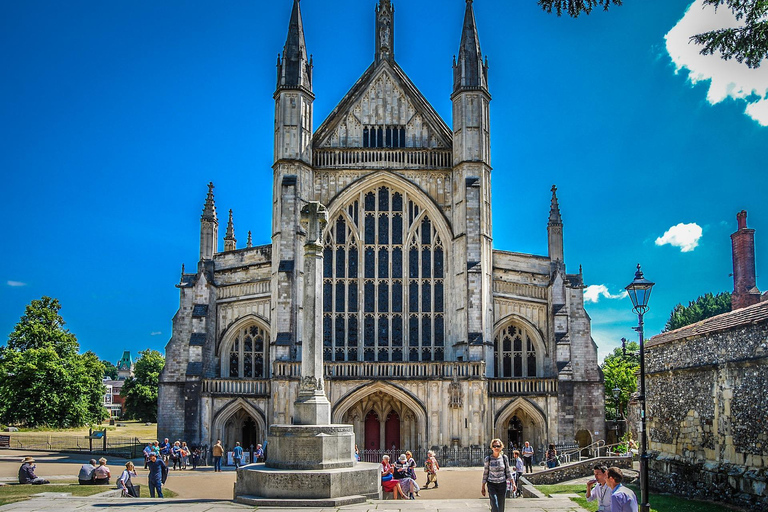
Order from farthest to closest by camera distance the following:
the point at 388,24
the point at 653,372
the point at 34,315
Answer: the point at 34,315 < the point at 388,24 < the point at 653,372

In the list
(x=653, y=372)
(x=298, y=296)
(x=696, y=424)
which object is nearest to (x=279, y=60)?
(x=298, y=296)

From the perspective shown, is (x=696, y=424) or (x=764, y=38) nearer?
(x=764, y=38)

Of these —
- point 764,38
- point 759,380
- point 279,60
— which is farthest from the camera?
point 279,60

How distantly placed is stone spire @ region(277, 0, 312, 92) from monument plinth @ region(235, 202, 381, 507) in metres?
20.6

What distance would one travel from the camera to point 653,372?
23.3 metres

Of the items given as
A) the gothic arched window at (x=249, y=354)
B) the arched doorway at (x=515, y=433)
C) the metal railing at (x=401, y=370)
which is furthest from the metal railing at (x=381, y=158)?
the arched doorway at (x=515, y=433)

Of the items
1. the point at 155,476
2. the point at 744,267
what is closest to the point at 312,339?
the point at 155,476

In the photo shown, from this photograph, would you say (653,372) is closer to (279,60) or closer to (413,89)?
(413,89)

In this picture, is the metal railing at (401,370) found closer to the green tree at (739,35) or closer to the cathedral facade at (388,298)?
the cathedral facade at (388,298)

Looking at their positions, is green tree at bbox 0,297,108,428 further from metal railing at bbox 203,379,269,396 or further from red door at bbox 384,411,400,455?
red door at bbox 384,411,400,455

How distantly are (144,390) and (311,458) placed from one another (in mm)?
62609

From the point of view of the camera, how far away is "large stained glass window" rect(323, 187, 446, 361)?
3606cm

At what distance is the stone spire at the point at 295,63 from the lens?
37000mm

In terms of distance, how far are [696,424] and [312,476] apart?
36.1 ft
